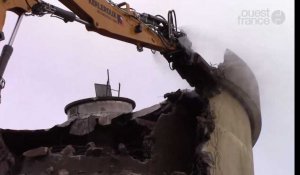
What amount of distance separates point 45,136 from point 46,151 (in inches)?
32.3

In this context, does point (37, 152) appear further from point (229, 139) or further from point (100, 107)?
point (229, 139)

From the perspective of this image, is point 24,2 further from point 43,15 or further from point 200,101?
point 200,101

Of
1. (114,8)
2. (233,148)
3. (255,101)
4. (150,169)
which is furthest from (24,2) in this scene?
(255,101)

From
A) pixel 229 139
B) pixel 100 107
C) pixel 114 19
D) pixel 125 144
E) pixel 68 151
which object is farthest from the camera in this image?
pixel 100 107

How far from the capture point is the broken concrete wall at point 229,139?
388 inches

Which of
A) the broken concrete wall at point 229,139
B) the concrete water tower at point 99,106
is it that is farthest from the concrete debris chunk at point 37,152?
the broken concrete wall at point 229,139

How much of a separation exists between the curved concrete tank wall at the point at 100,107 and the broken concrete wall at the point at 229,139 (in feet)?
6.45

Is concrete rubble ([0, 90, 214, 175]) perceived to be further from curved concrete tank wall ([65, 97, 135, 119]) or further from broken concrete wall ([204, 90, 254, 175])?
curved concrete tank wall ([65, 97, 135, 119])

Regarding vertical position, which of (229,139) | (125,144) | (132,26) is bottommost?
(125,144)

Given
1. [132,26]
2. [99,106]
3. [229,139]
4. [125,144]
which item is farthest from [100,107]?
[229,139]

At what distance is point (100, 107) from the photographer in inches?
424

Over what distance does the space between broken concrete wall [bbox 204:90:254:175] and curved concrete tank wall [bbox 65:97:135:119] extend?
1.96 m

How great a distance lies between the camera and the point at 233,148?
34.3 ft

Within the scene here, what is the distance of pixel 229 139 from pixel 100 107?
112 inches
